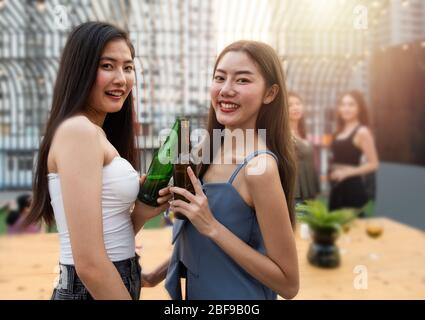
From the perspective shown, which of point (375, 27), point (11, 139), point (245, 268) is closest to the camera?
point (245, 268)

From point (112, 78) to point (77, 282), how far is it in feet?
1.49

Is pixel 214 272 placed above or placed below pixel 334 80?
below

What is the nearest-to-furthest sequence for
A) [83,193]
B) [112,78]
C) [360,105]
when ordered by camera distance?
[83,193], [112,78], [360,105]

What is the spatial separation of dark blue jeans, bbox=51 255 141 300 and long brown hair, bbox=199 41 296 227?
0.89ft

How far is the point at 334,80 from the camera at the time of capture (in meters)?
4.81

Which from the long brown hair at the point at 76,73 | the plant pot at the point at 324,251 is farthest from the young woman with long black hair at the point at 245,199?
the plant pot at the point at 324,251

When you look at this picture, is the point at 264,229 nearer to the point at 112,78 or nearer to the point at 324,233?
the point at 112,78

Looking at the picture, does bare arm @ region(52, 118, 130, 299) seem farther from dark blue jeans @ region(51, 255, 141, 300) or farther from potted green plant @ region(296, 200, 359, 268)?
potted green plant @ region(296, 200, 359, 268)

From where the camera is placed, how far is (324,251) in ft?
7.32

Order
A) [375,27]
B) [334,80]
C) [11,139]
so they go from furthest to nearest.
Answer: [11,139]
[334,80]
[375,27]

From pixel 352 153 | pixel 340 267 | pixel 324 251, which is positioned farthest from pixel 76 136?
pixel 352 153

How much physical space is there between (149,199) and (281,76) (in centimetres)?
40

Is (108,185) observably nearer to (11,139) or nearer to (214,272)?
(214,272)
